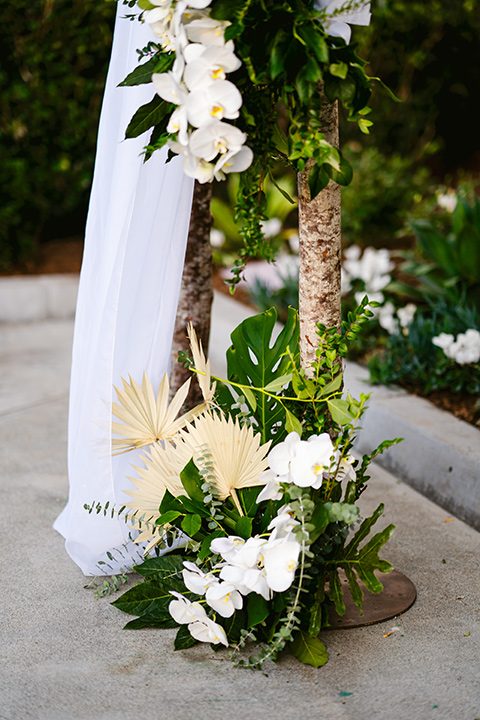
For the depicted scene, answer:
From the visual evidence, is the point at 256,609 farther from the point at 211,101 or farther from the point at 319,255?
the point at 211,101

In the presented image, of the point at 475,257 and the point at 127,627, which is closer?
the point at 127,627

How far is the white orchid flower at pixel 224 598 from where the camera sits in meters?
1.72

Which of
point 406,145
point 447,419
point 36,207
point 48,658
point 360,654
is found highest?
point 406,145

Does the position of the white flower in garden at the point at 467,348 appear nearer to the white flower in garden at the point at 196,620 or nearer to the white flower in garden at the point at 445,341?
the white flower in garden at the point at 445,341

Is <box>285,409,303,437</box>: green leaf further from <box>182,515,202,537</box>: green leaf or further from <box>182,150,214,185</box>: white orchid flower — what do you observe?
<box>182,150,214,185</box>: white orchid flower

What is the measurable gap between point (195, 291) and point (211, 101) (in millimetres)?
1369

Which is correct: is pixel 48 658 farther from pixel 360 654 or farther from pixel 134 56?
pixel 134 56

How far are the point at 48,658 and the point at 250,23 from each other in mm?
1546

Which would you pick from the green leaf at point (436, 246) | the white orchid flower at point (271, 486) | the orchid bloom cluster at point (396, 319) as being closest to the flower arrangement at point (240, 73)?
the white orchid flower at point (271, 486)

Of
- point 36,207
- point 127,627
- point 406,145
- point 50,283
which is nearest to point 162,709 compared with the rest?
point 127,627

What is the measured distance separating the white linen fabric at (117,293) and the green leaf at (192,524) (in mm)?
209

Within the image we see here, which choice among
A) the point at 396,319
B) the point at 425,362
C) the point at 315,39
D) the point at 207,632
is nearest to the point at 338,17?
the point at 315,39

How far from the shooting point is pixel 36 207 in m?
5.70

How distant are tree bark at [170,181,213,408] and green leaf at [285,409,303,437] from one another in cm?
109
